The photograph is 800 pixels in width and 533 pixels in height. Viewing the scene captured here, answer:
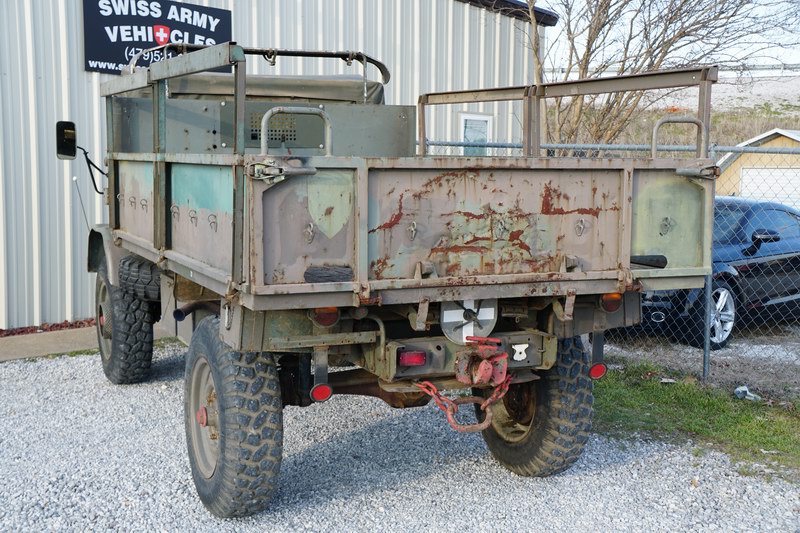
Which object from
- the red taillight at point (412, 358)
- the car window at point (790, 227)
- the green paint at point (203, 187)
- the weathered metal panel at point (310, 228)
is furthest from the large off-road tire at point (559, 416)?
the car window at point (790, 227)

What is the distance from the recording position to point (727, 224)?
8.67 m

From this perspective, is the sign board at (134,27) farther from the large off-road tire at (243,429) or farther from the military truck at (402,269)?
the large off-road tire at (243,429)

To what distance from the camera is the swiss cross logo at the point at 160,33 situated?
9438 mm

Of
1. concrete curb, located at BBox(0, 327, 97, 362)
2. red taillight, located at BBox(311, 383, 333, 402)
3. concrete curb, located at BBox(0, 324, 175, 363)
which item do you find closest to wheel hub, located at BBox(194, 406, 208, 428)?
red taillight, located at BBox(311, 383, 333, 402)

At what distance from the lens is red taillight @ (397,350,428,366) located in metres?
4.14

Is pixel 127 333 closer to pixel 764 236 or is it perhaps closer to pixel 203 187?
pixel 203 187

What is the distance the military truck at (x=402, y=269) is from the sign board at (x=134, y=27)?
439 centimetres

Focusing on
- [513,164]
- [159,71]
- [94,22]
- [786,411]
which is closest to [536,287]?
[513,164]

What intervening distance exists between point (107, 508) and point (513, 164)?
2703 millimetres

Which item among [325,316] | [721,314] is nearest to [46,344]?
[325,316]

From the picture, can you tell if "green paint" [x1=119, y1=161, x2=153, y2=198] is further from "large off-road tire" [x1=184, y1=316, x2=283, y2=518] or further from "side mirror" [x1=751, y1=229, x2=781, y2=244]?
"side mirror" [x1=751, y1=229, x2=781, y2=244]

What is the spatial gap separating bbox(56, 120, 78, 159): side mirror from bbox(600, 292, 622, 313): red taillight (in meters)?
3.95

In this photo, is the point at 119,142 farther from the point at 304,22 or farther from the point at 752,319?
the point at 752,319

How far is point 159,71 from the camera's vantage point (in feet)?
15.3
